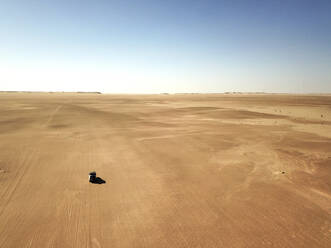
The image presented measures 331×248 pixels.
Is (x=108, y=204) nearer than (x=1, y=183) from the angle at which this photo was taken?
Yes

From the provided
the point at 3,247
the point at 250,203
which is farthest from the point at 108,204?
the point at 250,203

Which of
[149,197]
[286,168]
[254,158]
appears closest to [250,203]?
[149,197]

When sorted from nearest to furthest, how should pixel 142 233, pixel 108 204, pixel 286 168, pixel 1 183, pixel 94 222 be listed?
1. pixel 142 233
2. pixel 94 222
3. pixel 108 204
4. pixel 1 183
5. pixel 286 168

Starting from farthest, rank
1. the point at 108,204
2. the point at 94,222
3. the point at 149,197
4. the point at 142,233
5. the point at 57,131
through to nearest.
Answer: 1. the point at 57,131
2. the point at 149,197
3. the point at 108,204
4. the point at 94,222
5. the point at 142,233

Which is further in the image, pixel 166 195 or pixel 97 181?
pixel 97 181

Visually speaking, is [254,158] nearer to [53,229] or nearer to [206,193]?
[206,193]

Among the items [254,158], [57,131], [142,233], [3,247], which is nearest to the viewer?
[3,247]

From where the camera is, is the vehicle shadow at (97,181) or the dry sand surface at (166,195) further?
the vehicle shadow at (97,181)

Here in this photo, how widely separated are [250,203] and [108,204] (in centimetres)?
424

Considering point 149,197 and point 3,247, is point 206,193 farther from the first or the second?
point 3,247

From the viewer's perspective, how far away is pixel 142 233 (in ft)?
15.6

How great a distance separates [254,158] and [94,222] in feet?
26.5

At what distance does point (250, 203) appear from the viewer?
6035 mm

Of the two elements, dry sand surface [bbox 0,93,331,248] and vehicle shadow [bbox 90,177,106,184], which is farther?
vehicle shadow [bbox 90,177,106,184]
